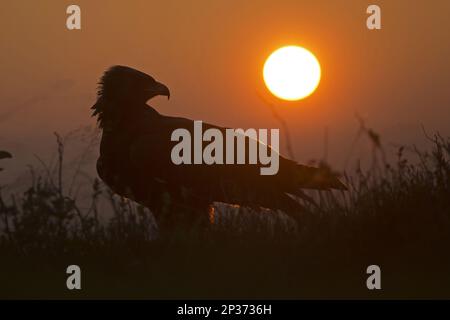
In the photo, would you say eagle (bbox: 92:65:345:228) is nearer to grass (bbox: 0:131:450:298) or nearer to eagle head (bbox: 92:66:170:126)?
eagle head (bbox: 92:66:170:126)

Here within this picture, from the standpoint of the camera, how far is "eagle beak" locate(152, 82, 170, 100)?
9422mm

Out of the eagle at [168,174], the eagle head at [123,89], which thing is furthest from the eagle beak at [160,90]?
the eagle at [168,174]

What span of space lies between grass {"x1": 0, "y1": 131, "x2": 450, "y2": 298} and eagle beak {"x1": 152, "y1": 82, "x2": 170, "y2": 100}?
124 inches

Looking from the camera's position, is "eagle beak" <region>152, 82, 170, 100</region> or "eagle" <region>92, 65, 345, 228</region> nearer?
"eagle" <region>92, 65, 345, 228</region>

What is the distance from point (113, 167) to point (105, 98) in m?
1.15

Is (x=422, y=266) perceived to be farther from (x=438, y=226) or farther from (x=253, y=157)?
(x=253, y=157)

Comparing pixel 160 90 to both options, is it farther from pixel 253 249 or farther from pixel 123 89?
pixel 253 249

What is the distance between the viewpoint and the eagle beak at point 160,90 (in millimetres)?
9422

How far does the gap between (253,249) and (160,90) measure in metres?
4.26

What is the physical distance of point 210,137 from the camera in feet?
28.2

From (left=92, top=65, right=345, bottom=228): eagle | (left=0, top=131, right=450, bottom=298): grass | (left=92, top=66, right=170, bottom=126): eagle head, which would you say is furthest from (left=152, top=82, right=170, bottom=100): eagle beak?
(left=0, top=131, right=450, bottom=298): grass

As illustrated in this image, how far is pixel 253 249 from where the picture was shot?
545 centimetres

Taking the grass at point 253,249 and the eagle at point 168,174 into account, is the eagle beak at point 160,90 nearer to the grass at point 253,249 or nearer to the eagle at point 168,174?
the eagle at point 168,174

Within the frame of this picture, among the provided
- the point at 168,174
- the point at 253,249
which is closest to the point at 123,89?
the point at 168,174
